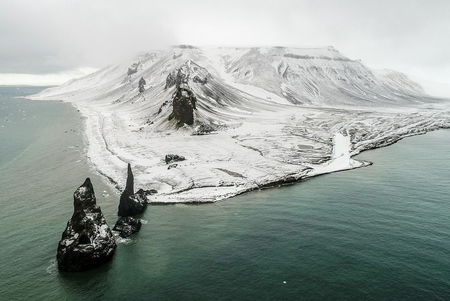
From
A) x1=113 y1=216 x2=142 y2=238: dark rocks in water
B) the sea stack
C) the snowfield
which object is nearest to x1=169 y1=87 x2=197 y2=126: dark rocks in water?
the snowfield

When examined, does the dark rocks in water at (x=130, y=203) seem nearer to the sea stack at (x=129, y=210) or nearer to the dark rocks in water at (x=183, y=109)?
the sea stack at (x=129, y=210)

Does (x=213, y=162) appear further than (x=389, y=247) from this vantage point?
Yes

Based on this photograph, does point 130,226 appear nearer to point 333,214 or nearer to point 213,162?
point 333,214

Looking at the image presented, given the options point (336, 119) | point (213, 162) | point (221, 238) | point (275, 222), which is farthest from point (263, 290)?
point (336, 119)

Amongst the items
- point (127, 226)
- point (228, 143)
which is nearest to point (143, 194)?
point (127, 226)

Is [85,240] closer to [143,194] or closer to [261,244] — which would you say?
[143,194]
